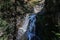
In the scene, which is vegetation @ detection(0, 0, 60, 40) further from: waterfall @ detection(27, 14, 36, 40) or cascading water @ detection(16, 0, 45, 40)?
waterfall @ detection(27, 14, 36, 40)

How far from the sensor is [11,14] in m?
9.86

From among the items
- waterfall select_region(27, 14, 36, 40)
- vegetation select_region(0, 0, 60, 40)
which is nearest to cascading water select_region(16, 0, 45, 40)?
waterfall select_region(27, 14, 36, 40)

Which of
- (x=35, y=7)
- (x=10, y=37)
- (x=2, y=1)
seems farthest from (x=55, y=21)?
(x=35, y=7)

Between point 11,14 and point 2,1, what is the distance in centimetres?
104

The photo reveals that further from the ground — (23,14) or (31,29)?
(23,14)

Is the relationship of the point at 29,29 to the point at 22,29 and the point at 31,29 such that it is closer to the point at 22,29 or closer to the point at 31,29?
the point at 31,29

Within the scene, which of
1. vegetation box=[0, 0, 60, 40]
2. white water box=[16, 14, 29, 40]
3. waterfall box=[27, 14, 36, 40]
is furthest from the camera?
white water box=[16, 14, 29, 40]

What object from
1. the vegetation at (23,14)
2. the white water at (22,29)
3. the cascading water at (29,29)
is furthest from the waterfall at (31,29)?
the vegetation at (23,14)

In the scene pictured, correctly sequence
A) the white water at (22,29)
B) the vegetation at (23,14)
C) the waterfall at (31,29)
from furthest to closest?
1. the white water at (22,29)
2. the waterfall at (31,29)
3. the vegetation at (23,14)

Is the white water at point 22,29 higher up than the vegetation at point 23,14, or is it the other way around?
the vegetation at point 23,14

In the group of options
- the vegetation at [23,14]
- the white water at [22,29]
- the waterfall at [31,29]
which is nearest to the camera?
the vegetation at [23,14]

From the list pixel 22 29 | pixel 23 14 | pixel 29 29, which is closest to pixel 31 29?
pixel 29 29

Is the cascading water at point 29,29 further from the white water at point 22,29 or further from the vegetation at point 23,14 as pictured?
the vegetation at point 23,14

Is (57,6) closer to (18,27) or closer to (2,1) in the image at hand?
(18,27)
